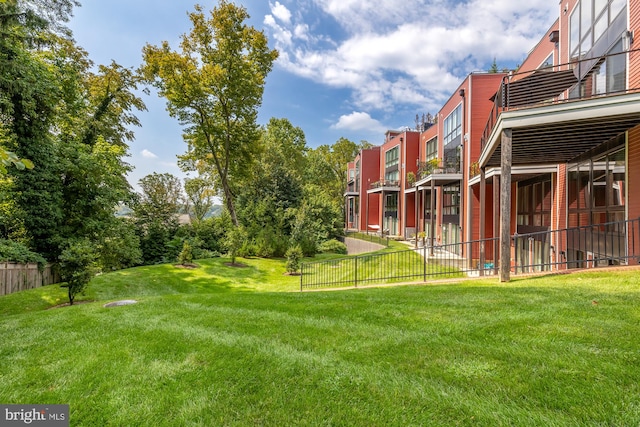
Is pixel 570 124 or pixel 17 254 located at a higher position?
pixel 570 124

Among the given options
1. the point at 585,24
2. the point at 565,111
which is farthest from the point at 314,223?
the point at 565,111

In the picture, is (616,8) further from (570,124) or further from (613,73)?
(570,124)

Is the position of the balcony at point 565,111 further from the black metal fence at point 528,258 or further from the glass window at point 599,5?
the black metal fence at point 528,258

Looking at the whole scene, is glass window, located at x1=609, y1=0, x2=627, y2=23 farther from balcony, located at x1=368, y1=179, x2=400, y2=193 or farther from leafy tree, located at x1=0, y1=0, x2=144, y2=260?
balcony, located at x1=368, y1=179, x2=400, y2=193

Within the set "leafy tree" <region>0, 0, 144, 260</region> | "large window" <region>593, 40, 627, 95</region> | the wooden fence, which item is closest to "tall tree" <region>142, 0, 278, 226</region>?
"leafy tree" <region>0, 0, 144, 260</region>

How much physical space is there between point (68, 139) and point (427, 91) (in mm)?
29955

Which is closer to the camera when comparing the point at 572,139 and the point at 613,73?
the point at 613,73

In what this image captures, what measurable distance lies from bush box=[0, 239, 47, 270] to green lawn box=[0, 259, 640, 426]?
629cm

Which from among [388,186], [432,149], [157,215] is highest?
[432,149]

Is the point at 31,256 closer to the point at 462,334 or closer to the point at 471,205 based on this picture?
the point at 462,334

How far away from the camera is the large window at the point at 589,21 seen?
7.68m

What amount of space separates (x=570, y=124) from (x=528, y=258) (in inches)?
351

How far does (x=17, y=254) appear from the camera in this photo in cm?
1025

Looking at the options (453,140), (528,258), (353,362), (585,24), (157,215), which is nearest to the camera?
(353,362)
